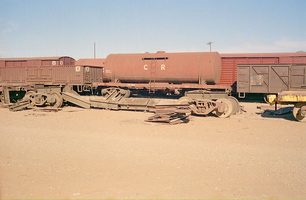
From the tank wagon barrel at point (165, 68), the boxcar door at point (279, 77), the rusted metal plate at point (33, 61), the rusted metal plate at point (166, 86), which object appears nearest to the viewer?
the boxcar door at point (279, 77)

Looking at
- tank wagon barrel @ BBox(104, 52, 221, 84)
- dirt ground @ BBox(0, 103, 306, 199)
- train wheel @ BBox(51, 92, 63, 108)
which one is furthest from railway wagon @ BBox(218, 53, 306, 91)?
train wheel @ BBox(51, 92, 63, 108)

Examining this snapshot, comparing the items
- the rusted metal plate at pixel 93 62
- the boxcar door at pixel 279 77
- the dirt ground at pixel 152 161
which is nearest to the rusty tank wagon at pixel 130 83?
the boxcar door at pixel 279 77

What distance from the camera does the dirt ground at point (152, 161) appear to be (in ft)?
13.7

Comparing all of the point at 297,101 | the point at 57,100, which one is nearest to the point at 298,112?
the point at 297,101

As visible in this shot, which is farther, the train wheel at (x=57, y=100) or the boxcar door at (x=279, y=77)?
the train wheel at (x=57, y=100)

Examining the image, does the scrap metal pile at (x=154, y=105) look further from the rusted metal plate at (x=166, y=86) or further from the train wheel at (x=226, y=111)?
the rusted metal plate at (x=166, y=86)

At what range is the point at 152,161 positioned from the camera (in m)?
5.66

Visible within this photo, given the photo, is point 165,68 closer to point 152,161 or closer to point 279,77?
point 279,77

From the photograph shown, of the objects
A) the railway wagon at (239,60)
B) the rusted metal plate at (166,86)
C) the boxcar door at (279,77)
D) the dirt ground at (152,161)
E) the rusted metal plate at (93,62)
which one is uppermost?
the rusted metal plate at (93,62)

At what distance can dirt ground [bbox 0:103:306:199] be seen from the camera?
4.18 metres

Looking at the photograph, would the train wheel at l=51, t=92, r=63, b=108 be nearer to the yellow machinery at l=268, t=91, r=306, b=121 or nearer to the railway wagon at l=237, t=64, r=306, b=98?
the railway wagon at l=237, t=64, r=306, b=98

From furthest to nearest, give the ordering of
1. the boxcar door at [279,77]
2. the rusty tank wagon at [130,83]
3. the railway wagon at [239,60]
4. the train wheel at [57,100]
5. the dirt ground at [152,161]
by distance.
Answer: the railway wagon at [239,60], the train wheel at [57,100], the boxcar door at [279,77], the rusty tank wagon at [130,83], the dirt ground at [152,161]

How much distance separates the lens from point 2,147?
22.1 feet

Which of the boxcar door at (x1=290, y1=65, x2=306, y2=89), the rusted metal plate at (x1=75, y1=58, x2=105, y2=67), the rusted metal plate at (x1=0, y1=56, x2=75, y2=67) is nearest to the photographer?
the boxcar door at (x1=290, y1=65, x2=306, y2=89)
